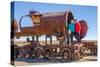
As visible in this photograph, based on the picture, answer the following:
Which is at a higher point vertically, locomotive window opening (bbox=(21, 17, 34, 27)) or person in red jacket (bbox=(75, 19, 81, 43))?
locomotive window opening (bbox=(21, 17, 34, 27))

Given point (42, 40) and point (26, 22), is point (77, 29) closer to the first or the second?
point (42, 40)

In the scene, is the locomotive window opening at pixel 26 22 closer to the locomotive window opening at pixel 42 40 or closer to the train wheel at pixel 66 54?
the locomotive window opening at pixel 42 40

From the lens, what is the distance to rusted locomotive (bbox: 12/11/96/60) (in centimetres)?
207

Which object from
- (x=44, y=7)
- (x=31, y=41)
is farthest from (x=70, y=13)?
(x=31, y=41)

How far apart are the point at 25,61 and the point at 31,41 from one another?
7.7 inches

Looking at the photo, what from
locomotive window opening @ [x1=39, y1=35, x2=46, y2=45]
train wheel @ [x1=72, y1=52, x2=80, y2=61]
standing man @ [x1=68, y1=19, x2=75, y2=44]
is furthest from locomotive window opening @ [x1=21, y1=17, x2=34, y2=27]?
train wheel @ [x1=72, y1=52, x2=80, y2=61]

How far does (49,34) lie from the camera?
84.6 inches

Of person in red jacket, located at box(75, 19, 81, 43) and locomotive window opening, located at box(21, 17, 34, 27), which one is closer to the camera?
locomotive window opening, located at box(21, 17, 34, 27)

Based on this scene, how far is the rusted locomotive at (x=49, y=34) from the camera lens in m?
2.07

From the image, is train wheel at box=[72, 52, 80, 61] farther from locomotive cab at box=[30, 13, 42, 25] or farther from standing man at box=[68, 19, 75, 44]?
locomotive cab at box=[30, 13, 42, 25]

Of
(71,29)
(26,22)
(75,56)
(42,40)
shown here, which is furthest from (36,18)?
(75,56)

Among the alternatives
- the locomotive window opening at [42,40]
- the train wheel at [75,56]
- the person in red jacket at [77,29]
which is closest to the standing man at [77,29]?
the person in red jacket at [77,29]

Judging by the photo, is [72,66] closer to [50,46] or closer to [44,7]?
[50,46]
